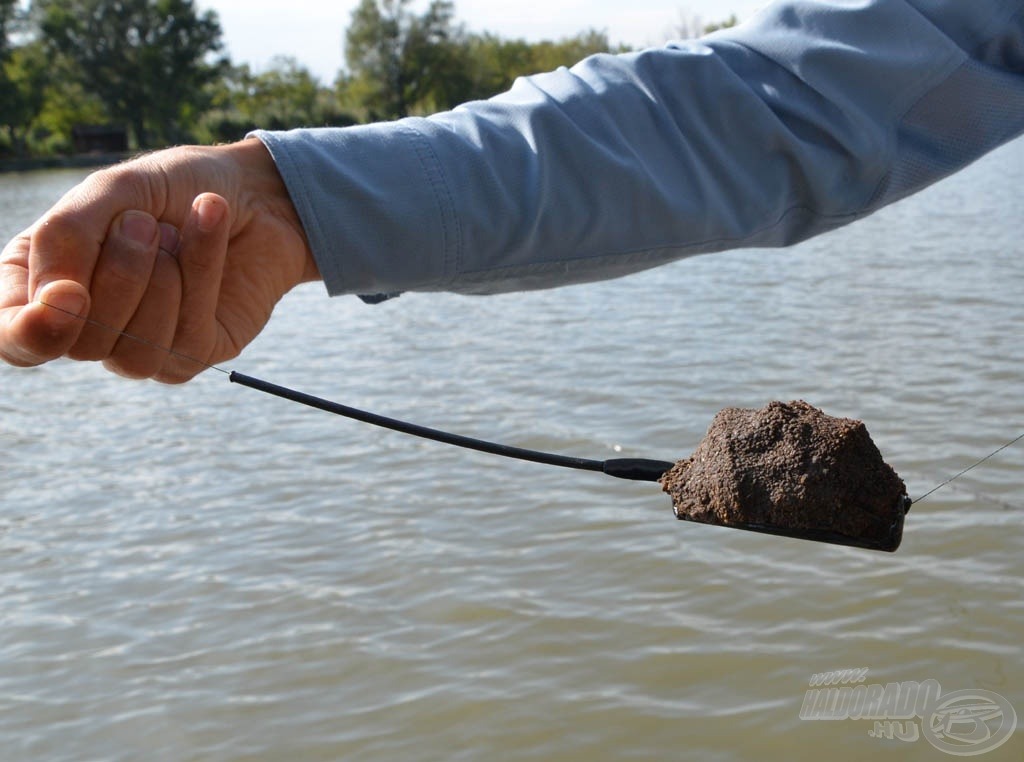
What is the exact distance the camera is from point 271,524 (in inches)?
258

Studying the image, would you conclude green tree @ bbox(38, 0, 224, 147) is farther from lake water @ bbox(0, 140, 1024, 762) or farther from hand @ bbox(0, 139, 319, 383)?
hand @ bbox(0, 139, 319, 383)

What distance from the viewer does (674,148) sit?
1.73 metres

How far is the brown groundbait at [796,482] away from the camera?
159 cm

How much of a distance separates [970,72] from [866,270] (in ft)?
36.0

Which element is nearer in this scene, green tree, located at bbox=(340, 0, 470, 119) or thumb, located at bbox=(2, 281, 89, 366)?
thumb, located at bbox=(2, 281, 89, 366)

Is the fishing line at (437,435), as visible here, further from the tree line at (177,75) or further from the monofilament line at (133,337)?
the tree line at (177,75)

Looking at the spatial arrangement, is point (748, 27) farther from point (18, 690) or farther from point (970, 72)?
point (18, 690)

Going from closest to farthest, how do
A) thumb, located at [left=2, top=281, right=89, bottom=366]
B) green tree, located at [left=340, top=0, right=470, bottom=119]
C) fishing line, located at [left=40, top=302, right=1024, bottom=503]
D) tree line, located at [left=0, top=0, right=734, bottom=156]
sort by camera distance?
1. thumb, located at [left=2, top=281, right=89, bottom=366]
2. fishing line, located at [left=40, top=302, right=1024, bottom=503]
3. tree line, located at [left=0, top=0, right=734, bottom=156]
4. green tree, located at [left=340, top=0, right=470, bottom=119]

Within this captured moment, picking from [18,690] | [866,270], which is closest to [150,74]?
[866,270]

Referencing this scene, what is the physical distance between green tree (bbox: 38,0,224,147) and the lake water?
62.9 meters

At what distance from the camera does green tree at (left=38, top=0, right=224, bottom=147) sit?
6762 cm

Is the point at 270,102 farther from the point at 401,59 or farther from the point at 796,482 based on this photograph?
the point at 796,482

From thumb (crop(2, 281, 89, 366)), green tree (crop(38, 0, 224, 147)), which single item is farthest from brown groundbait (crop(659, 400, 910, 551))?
green tree (crop(38, 0, 224, 147))

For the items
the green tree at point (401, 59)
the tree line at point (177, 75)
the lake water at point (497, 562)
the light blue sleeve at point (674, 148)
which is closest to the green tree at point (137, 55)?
the tree line at point (177, 75)
